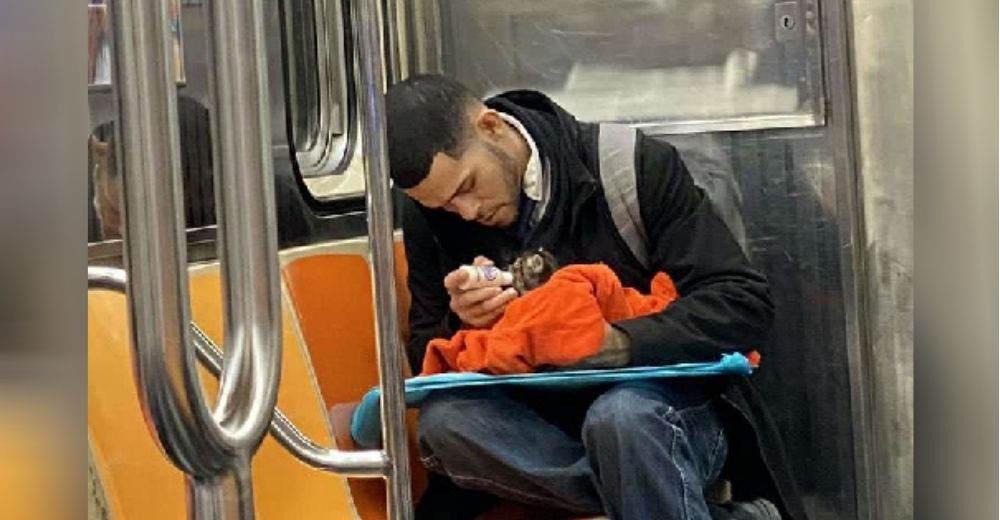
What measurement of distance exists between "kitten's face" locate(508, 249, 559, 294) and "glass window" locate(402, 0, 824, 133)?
141 mm

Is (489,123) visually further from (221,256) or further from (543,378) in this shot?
(221,256)

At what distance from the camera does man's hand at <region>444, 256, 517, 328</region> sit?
1.02 metres

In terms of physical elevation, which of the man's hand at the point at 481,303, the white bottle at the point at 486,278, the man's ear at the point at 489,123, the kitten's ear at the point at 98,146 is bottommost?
the man's hand at the point at 481,303

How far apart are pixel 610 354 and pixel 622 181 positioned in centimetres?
16

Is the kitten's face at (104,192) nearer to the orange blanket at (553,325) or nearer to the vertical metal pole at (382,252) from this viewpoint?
the vertical metal pole at (382,252)

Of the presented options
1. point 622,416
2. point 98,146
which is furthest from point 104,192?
point 622,416

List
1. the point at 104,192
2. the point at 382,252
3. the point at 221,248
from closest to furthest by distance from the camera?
the point at 221,248
the point at 104,192
the point at 382,252

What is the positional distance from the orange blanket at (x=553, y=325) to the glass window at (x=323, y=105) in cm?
17

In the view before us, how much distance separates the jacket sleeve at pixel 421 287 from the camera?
1018 millimetres

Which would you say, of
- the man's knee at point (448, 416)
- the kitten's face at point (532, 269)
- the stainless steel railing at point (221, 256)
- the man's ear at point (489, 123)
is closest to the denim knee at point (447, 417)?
the man's knee at point (448, 416)

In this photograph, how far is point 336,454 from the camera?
781 mm

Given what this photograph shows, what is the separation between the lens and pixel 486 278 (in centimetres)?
103
